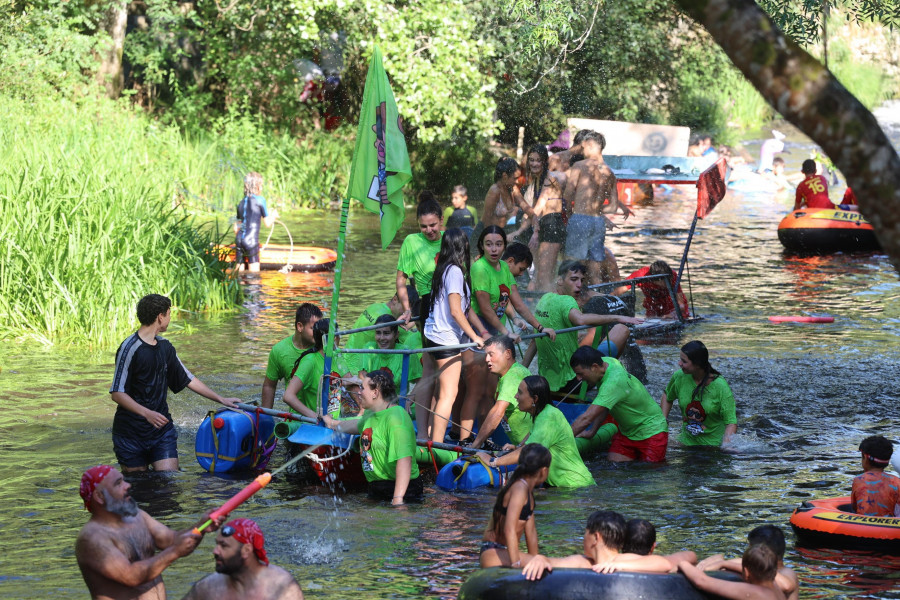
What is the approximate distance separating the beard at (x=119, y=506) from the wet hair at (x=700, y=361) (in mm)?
5306

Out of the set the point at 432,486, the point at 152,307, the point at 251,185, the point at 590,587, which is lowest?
the point at 432,486

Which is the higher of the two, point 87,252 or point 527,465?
point 87,252

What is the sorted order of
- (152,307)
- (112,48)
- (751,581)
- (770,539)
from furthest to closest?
(112,48), (152,307), (770,539), (751,581)

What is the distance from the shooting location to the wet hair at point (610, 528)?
6070 mm

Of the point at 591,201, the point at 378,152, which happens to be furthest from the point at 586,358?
the point at 591,201

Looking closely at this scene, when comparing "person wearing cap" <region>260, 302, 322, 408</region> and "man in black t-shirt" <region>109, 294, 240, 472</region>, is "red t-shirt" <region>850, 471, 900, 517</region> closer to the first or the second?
"person wearing cap" <region>260, 302, 322, 408</region>

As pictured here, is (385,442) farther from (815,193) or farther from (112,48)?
(112,48)

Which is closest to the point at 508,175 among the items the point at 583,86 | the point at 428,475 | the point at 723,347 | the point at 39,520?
the point at 723,347

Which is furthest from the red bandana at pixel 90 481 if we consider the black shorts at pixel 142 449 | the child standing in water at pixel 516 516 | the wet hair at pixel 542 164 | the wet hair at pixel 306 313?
the wet hair at pixel 542 164

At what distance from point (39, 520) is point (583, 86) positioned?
19.6 meters

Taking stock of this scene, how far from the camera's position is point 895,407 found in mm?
11148

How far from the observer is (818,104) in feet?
14.3

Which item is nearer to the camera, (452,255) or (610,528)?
(610,528)

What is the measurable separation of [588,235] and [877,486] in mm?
6872
